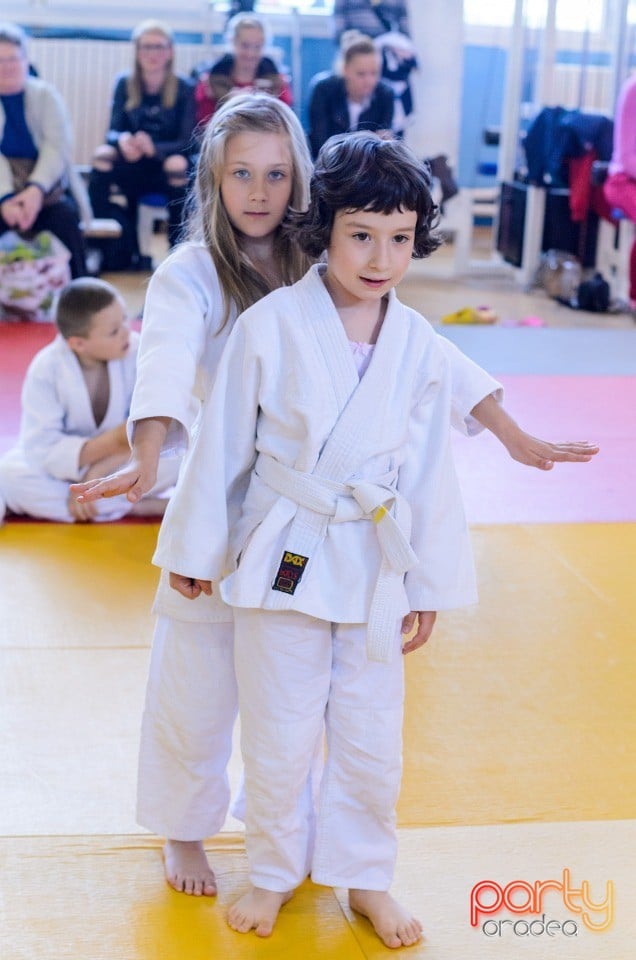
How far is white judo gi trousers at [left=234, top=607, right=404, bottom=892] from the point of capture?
1791 millimetres

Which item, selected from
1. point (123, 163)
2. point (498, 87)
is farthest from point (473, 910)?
point (498, 87)

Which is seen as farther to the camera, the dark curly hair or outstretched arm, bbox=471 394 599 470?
outstretched arm, bbox=471 394 599 470

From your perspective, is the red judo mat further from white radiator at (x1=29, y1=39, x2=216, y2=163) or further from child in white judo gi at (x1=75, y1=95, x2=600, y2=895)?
white radiator at (x1=29, y1=39, x2=216, y2=163)

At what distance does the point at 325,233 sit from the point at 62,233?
17.0 ft

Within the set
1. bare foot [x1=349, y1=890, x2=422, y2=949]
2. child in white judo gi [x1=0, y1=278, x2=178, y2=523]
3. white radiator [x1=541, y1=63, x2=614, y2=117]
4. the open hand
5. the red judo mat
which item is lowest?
the red judo mat

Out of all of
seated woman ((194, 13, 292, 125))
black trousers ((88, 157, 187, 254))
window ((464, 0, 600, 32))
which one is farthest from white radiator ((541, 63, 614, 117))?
black trousers ((88, 157, 187, 254))

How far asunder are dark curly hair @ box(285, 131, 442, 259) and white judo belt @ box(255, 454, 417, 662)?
0.36 meters

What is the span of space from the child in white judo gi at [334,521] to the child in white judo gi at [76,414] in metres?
1.81

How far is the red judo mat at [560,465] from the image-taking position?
3824mm

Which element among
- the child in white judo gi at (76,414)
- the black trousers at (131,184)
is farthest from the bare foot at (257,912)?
the black trousers at (131,184)

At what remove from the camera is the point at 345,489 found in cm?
177

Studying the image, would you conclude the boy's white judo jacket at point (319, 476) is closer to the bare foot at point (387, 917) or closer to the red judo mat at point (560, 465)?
the bare foot at point (387, 917)

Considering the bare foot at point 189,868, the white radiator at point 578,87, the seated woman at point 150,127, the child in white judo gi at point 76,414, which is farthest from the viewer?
the white radiator at point 578,87

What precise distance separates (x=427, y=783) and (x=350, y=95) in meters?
6.18
